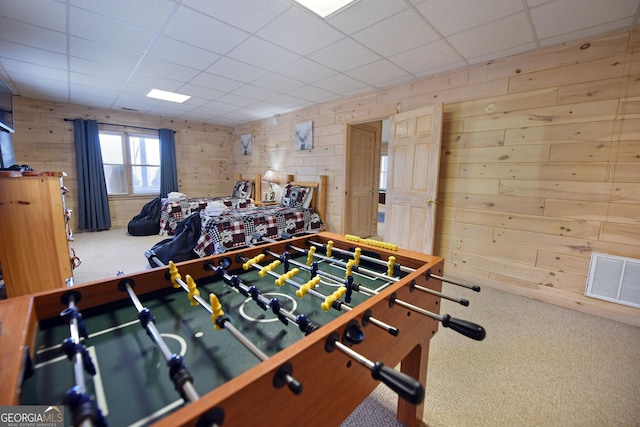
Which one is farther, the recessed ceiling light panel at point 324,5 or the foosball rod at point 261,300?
the recessed ceiling light panel at point 324,5

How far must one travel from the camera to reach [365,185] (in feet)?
15.4

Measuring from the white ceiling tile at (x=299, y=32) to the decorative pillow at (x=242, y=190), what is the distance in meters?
3.78

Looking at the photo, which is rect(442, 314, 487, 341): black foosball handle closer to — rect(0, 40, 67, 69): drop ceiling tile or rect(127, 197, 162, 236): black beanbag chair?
rect(0, 40, 67, 69): drop ceiling tile

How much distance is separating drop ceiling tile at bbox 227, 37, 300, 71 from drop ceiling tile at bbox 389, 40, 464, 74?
1.10 m

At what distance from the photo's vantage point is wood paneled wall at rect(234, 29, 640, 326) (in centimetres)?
216

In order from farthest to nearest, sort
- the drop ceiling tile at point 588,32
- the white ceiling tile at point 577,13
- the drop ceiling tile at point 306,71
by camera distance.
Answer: the drop ceiling tile at point 306,71
the drop ceiling tile at point 588,32
the white ceiling tile at point 577,13

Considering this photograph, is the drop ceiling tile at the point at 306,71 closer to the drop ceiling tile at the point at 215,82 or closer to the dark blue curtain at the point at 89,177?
the drop ceiling tile at the point at 215,82

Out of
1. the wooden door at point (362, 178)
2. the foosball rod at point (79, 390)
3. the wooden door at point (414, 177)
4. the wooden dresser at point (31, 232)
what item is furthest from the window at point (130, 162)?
the foosball rod at point (79, 390)

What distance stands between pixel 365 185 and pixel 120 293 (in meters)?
4.08

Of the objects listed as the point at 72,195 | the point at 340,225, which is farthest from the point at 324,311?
the point at 72,195

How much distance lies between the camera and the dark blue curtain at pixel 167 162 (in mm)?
5703

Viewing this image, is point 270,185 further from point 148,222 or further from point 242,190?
point 148,222

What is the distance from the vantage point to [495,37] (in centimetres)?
227

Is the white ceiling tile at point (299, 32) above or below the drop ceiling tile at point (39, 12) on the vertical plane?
above
